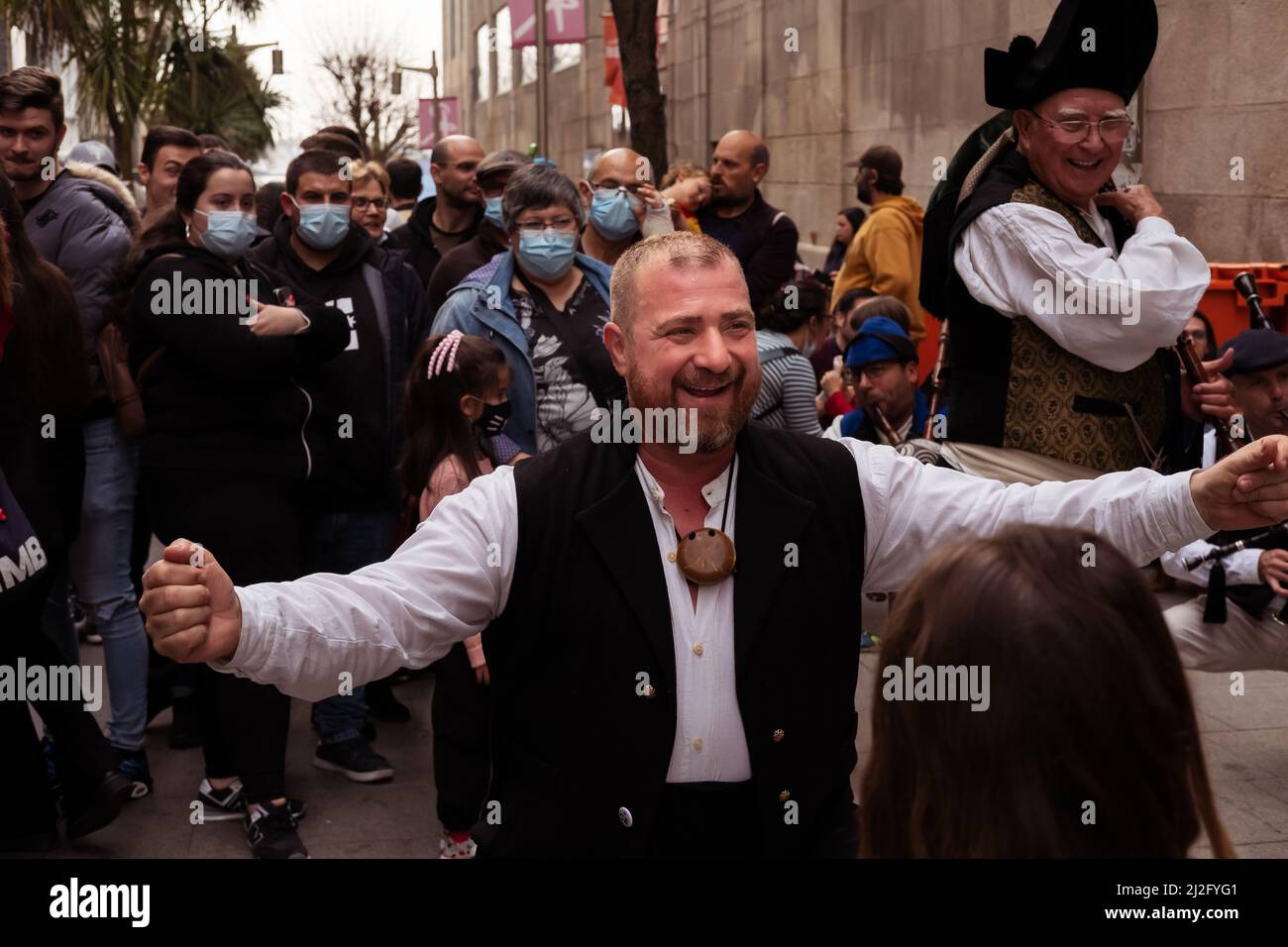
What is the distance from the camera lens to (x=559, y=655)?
2.98 metres

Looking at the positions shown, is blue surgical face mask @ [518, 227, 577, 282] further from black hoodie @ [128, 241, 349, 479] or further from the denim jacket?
black hoodie @ [128, 241, 349, 479]

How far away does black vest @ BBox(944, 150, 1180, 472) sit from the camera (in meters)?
4.00

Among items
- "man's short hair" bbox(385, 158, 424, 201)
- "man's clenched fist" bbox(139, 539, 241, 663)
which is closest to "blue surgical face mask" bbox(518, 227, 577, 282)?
"man's clenched fist" bbox(139, 539, 241, 663)

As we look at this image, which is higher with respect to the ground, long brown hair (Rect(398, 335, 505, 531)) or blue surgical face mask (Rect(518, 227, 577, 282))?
blue surgical face mask (Rect(518, 227, 577, 282))

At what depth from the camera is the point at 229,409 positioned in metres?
5.44

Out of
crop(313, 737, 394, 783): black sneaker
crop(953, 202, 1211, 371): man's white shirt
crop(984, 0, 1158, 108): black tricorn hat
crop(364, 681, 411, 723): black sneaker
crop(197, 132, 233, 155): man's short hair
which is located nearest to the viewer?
crop(953, 202, 1211, 371): man's white shirt

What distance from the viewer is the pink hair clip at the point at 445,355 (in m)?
5.24

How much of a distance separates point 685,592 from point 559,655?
0.84ft

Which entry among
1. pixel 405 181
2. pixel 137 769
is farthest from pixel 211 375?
pixel 405 181

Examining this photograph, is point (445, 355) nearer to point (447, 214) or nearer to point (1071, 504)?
point (1071, 504)

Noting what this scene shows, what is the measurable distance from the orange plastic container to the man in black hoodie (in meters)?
4.30

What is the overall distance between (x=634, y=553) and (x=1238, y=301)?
6.19 metres
